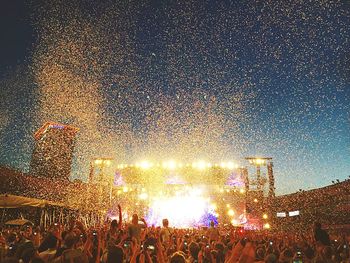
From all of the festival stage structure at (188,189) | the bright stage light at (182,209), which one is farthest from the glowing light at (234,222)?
the bright stage light at (182,209)

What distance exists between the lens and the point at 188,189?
3228cm

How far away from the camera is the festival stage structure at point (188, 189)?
30.5 m

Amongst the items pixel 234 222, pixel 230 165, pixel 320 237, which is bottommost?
pixel 234 222

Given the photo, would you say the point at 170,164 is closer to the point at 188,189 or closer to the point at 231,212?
the point at 188,189

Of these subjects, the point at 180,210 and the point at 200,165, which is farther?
the point at 180,210

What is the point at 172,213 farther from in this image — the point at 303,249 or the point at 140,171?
the point at 303,249

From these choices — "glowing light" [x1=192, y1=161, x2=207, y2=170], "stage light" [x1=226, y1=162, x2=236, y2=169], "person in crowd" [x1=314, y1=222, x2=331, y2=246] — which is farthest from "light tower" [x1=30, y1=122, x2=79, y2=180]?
"person in crowd" [x1=314, y1=222, x2=331, y2=246]

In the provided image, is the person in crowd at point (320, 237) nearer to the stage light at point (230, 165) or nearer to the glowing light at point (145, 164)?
the stage light at point (230, 165)

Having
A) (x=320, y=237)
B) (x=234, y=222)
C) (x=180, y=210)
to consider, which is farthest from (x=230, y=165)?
(x=320, y=237)

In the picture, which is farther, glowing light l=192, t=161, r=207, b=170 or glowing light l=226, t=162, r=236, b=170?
glowing light l=226, t=162, r=236, b=170

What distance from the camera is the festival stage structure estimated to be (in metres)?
30.5

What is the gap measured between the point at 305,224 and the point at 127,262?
34.6 m

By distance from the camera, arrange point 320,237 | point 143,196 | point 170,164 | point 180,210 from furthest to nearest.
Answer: point 143,196
point 180,210
point 170,164
point 320,237

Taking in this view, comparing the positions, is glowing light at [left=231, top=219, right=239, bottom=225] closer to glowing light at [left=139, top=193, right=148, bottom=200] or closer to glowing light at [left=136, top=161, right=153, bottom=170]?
glowing light at [left=139, top=193, right=148, bottom=200]
